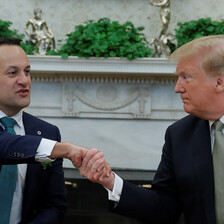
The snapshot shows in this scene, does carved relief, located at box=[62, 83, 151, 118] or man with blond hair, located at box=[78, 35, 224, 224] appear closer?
man with blond hair, located at box=[78, 35, 224, 224]

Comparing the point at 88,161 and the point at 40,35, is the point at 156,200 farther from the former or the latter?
the point at 40,35

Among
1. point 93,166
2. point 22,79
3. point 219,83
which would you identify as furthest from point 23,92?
point 219,83

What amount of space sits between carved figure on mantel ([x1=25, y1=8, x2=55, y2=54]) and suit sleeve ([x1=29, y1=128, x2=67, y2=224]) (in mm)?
2230

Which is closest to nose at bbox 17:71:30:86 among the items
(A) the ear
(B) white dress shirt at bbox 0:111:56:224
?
(B) white dress shirt at bbox 0:111:56:224

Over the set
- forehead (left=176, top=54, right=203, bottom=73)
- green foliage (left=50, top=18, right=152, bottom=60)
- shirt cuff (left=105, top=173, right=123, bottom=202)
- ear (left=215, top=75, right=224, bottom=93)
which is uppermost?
green foliage (left=50, top=18, right=152, bottom=60)

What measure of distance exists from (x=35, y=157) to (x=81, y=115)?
254 cm

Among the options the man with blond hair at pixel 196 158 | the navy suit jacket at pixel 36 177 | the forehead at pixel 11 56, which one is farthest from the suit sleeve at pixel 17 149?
the forehead at pixel 11 56

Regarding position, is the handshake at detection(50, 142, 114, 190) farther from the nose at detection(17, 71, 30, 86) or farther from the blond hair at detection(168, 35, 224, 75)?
the blond hair at detection(168, 35, 224, 75)

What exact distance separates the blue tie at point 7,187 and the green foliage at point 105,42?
212 cm

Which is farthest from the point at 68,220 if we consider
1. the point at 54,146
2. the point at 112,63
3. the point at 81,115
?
the point at 54,146

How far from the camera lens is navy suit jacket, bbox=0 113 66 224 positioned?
1626mm

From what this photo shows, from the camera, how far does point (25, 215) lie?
1.81m

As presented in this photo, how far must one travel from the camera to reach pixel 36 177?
1838 millimetres

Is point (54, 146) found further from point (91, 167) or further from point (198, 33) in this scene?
point (198, 33)
